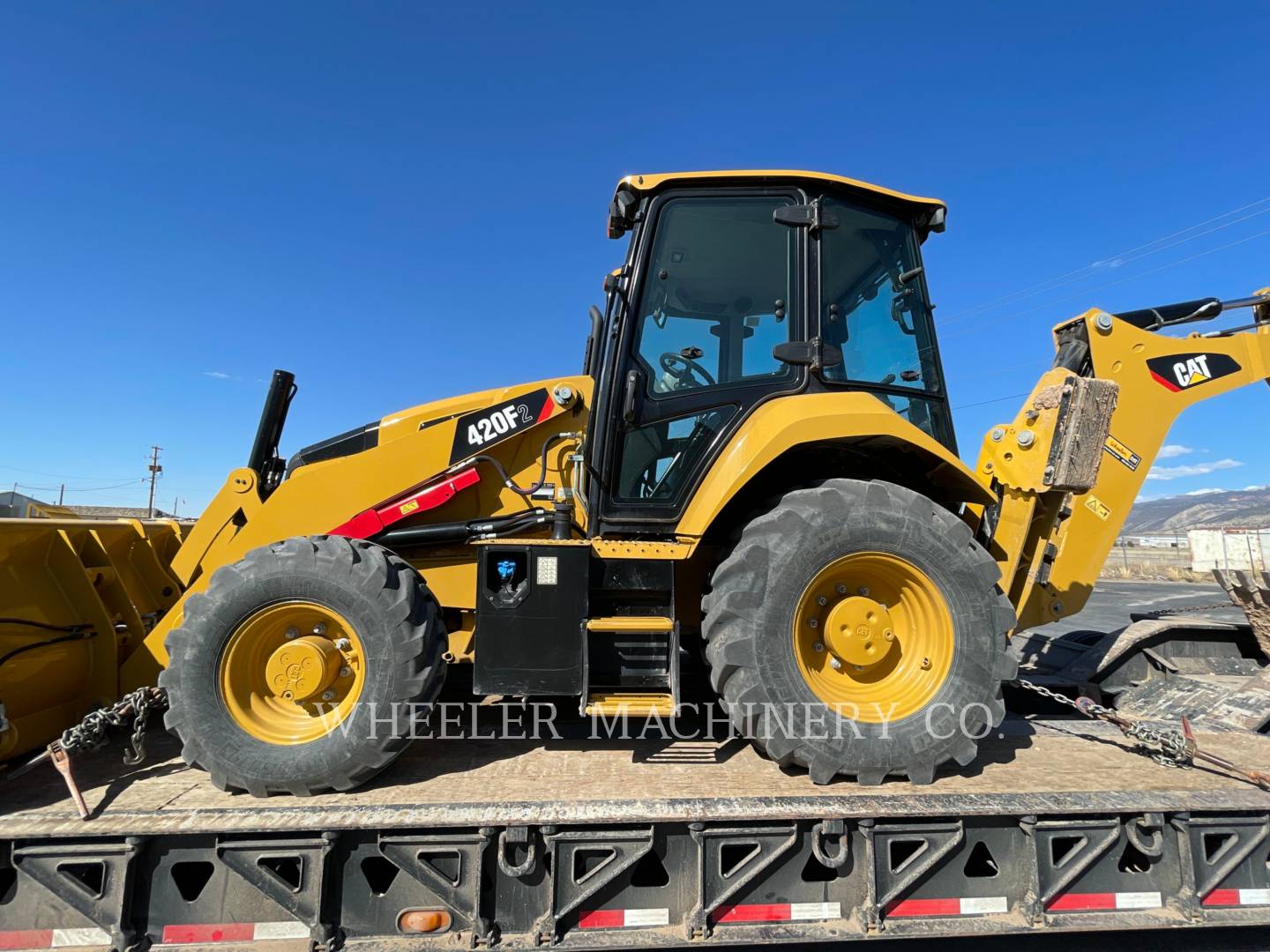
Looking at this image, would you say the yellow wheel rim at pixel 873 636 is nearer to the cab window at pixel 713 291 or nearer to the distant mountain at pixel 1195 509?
the cab window at pixel 713 291

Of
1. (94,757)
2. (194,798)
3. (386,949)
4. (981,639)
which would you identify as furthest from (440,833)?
(981,639)

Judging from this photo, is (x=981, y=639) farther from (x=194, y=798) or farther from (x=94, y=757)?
(x=94, y=757)

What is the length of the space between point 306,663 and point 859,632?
2.50 m

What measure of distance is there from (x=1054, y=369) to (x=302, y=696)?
4239 mm

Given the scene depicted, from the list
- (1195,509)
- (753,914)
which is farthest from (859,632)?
(1195,509)

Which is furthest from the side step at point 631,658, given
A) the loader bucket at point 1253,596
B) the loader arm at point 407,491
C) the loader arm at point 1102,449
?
the loader bucket at point 1253,596

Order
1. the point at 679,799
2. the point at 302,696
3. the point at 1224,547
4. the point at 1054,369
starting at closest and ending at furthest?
the point at 679,799 < the point at 302,696 < the point at 1054,369 < the point at 1224,547

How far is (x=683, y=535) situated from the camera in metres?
3.24

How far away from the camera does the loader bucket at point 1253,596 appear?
3.85 metres

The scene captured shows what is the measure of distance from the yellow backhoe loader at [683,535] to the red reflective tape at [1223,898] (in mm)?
994

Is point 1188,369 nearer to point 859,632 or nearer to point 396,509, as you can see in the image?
point 859,632

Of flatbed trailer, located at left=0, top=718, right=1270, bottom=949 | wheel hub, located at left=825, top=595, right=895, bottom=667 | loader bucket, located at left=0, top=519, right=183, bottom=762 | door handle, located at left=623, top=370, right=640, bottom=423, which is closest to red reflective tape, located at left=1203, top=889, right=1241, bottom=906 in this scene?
flatbed trailer, located at left=0, top=718, right=1270, bottom=949

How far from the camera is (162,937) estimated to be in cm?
238

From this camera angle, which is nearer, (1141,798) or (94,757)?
(1141,798)
